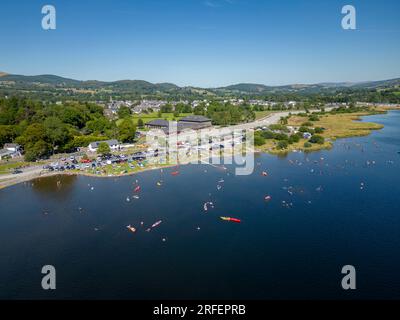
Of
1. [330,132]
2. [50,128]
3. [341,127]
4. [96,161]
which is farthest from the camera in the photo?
[341,127]

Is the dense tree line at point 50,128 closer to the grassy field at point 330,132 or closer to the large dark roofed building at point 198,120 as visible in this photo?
the large dark roofed building at point 198,120

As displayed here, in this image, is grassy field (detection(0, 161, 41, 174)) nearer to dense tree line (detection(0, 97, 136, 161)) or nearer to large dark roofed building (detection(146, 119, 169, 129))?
dense tree line (detection(0, 97, 136, 161))

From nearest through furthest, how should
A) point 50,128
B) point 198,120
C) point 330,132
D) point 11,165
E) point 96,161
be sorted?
point 11,165, point 96,161, point 50,128, point 330,132, point 198,120

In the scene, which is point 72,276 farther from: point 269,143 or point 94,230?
point 269,143

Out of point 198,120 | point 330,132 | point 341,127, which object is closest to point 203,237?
point 198,120

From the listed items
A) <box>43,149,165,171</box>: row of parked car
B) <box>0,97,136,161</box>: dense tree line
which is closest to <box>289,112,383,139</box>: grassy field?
<box>43,149,165,171</box>: row of parked car

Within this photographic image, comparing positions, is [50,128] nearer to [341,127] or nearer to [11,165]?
[11,165]

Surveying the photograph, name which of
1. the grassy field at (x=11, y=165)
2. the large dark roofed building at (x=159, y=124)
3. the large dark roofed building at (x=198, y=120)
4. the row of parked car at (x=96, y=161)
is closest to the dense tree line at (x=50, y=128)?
the grassy field at (x=11, y=165)
